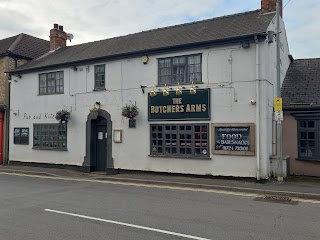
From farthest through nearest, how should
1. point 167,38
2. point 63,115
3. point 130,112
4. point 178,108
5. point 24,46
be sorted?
point 24,46
point 63,115
point 167,38
point 130,112
point 178,108

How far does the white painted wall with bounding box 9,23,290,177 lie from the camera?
1256 cm

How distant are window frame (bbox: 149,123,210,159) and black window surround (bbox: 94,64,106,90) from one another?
3.54m

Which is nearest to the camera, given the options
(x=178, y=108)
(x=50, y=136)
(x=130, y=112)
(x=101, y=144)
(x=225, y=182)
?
(x=225, y=182)

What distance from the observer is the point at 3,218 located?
287 inches

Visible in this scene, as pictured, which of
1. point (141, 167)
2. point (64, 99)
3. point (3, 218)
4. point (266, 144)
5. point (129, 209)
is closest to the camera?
point (3, 218)

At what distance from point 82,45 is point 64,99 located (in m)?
5.05

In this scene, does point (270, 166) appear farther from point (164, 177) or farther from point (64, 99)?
point (64, 99)

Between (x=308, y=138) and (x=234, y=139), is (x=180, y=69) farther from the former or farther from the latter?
(x=308, y=138)

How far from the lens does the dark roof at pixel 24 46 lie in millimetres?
20906

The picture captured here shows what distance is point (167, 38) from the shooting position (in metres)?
15.8

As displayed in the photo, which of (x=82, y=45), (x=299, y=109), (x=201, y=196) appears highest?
(x=82, y=45)

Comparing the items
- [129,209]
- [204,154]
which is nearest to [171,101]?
[204,154]

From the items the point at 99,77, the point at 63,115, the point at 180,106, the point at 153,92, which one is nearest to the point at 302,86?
the point at 180,106

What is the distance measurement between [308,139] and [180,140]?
540cm
